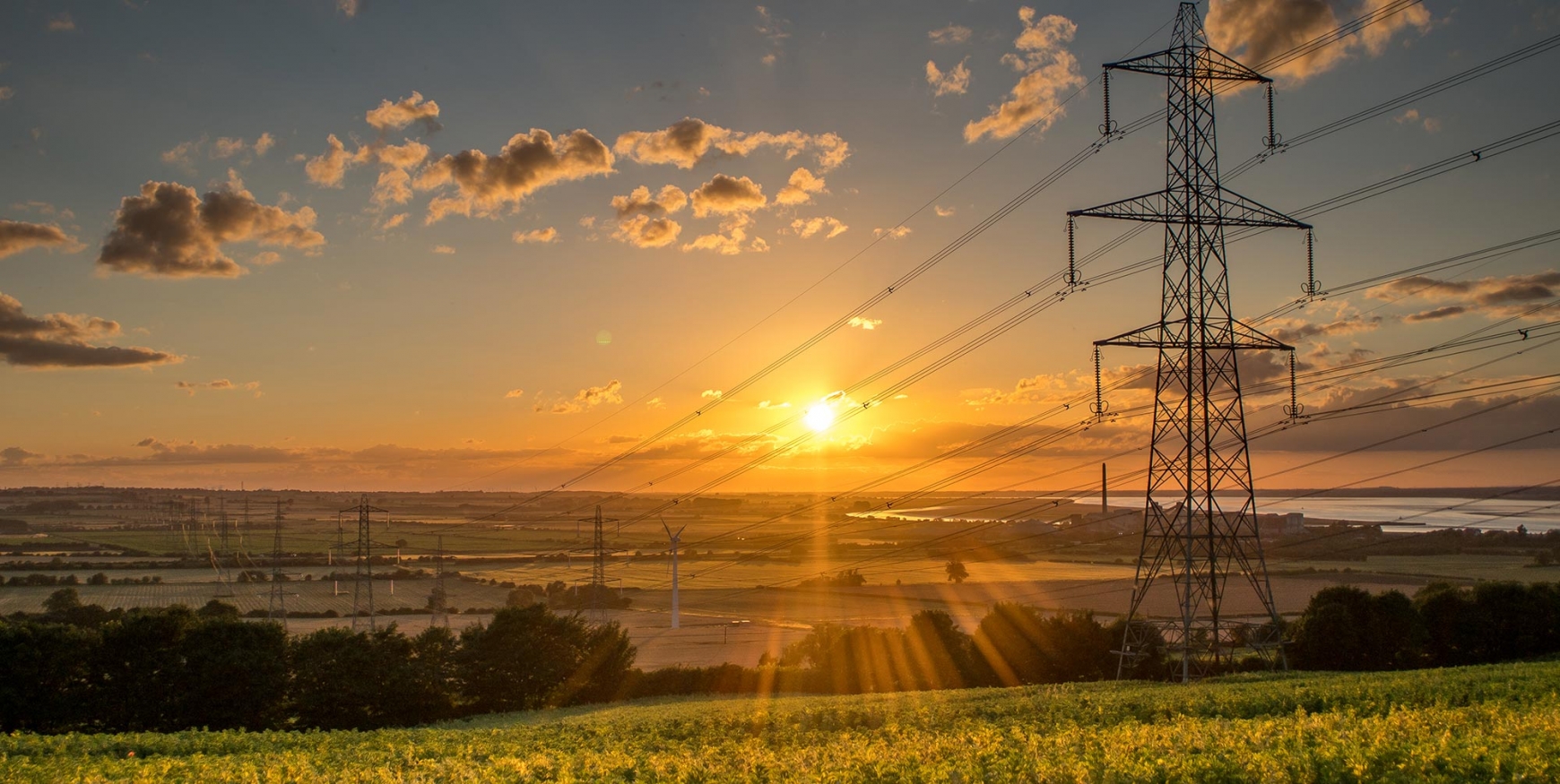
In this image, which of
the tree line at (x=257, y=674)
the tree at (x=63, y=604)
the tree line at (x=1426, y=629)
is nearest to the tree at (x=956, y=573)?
the tree line at (x=1426, y=629)

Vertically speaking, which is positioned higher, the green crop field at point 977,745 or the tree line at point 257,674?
the green crop field at point 977,745

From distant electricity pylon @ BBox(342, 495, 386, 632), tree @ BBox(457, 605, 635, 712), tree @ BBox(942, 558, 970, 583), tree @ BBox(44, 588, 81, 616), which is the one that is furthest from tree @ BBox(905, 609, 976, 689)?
tree @ BBox(942, 558, 970, 583)

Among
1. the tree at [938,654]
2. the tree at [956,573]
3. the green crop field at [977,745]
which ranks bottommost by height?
the tree at [956,573]

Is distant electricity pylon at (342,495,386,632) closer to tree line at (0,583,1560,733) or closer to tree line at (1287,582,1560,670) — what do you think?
tree line at (0,583,1560,733)

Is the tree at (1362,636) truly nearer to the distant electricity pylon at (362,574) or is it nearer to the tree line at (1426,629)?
the tree line at (1426,629)

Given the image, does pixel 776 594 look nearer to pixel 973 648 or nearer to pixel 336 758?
pixel 973 648

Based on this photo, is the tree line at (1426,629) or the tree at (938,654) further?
the tree at (938,654)

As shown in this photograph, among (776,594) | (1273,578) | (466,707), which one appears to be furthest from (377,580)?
(1273,578)

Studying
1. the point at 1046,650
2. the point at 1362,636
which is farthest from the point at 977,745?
the point at 1362,636

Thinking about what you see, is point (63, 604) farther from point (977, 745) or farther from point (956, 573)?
point (956, 573)
